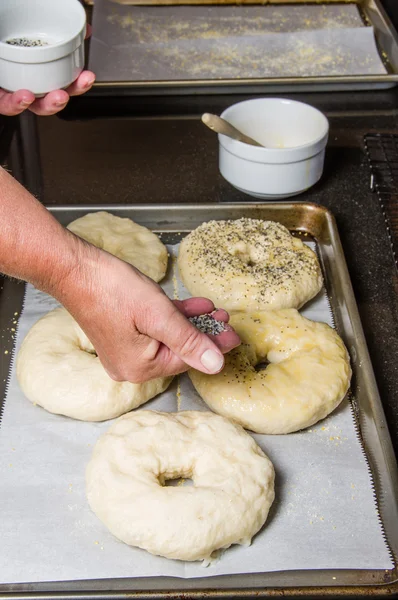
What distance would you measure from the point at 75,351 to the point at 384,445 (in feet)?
3.10

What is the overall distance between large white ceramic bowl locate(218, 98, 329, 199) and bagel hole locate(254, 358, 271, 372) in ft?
2.47

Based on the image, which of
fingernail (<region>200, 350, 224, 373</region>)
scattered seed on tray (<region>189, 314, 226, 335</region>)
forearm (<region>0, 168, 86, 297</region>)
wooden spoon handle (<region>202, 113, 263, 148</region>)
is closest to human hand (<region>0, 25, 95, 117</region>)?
wooden spoon handle (<region>202, 113, 263, 148</region>)

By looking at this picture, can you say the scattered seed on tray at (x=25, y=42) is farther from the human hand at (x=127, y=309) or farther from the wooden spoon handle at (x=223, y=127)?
the human hand at (x=127, y=309)

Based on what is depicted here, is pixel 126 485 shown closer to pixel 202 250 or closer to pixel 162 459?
pixel 162 459

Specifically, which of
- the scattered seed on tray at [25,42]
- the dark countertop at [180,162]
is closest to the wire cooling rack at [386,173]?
the dark countertop at [180,162]

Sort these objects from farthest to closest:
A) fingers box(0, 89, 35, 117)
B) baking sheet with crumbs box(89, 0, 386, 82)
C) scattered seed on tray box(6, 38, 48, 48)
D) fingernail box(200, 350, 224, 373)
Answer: baking sheet with crumbs box(89, 0, 386, 82), scattered seed on tray box(6, 38, 48, 48), fingers box(0, 89, 35, 117), fingernail box(200, 350, 224, 373)

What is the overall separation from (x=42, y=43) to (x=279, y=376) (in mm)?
1289

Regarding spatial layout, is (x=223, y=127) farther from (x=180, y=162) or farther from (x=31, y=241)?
(x=31, y=241)

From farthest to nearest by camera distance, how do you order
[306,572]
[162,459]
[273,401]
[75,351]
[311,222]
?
1. [311,222]
2. [75,351]
3. [273,401]
4. [162,459]
5. [306,572]

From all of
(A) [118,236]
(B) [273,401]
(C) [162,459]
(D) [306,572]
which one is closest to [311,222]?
(A) [118,236]

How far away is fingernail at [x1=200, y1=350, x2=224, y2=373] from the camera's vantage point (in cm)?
171

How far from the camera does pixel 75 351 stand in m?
2.16

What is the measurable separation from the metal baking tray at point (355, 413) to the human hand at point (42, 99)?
50cm

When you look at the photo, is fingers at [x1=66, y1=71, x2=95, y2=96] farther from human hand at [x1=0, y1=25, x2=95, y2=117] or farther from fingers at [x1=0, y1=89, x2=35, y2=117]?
fingers at [x1=0, y1=89, x2=35, y2=117]
